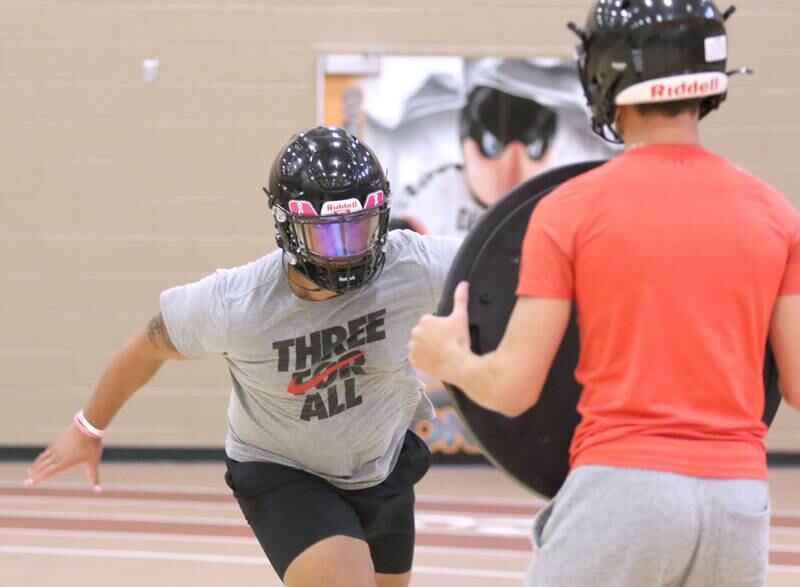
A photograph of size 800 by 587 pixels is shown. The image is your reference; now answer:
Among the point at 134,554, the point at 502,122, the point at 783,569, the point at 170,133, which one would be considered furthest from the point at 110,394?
the point at 502,122

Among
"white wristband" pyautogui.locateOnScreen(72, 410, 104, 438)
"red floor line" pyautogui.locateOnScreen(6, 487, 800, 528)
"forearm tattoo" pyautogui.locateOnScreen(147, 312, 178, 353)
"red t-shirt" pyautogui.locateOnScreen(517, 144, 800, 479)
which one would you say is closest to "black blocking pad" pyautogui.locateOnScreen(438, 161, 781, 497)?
"red t-shirt" pyautogui.locateOnScreen(517, 144, 800, 479)

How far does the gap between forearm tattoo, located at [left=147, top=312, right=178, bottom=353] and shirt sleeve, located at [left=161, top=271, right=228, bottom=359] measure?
19 millimetres

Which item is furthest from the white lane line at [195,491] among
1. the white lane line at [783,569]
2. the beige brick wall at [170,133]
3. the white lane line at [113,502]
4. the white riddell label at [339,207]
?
the white riddell label at [339,207]

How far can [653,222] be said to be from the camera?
214 cm

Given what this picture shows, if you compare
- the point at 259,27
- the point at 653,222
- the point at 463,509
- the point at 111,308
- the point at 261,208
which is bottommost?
the point at 463,509

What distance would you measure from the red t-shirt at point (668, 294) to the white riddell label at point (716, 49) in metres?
0.23

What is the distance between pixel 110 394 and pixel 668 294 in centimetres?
221

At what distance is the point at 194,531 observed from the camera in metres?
6.71

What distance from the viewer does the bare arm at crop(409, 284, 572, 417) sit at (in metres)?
2.17

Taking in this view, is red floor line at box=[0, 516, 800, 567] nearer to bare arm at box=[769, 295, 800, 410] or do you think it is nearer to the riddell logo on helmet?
bare arm at box=[769, 295, 800, 410]

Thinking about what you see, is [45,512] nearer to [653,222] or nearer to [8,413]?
[8,413]

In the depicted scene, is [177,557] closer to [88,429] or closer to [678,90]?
[88,429]

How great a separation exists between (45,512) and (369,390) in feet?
13.9

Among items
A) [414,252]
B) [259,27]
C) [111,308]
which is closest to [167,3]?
[259,27]
